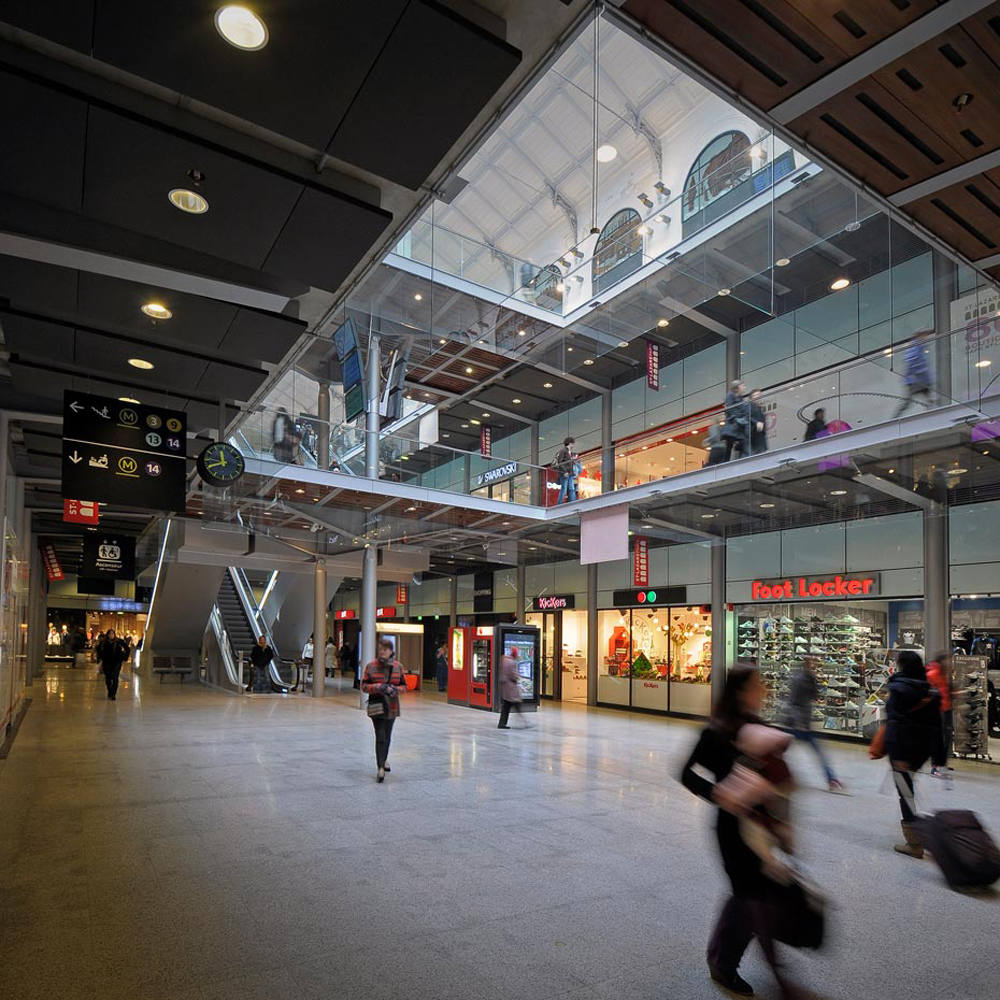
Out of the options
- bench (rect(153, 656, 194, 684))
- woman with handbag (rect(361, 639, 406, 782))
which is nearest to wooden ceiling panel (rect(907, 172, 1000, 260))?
woman with handbag (rect(361, 639, 406, 782))

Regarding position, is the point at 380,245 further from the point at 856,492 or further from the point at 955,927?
the point at 856,492

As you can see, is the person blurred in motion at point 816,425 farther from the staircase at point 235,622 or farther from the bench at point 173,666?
the bench at point 173,666

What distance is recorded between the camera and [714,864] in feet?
18.5

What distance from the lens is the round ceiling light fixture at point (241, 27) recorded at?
3.40 metres

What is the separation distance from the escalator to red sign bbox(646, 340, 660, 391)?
1334 centimetres

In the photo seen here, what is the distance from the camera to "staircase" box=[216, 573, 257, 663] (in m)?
22.7

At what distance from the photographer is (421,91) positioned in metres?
3.87

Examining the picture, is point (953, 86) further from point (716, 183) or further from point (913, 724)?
point (716, 183)

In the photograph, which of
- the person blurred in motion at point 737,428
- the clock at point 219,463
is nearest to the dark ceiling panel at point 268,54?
the clock at point 219,463

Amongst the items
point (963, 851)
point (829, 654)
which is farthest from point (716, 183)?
point (829, 654)

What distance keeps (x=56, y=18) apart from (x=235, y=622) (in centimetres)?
2258

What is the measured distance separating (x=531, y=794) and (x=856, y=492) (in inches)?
310

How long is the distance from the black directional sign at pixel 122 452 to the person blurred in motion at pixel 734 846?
6796mm

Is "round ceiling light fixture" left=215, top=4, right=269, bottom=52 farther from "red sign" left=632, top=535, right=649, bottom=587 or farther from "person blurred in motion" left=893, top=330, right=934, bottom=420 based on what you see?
"red sign" left=632, top=535, right=649, bottom=587
